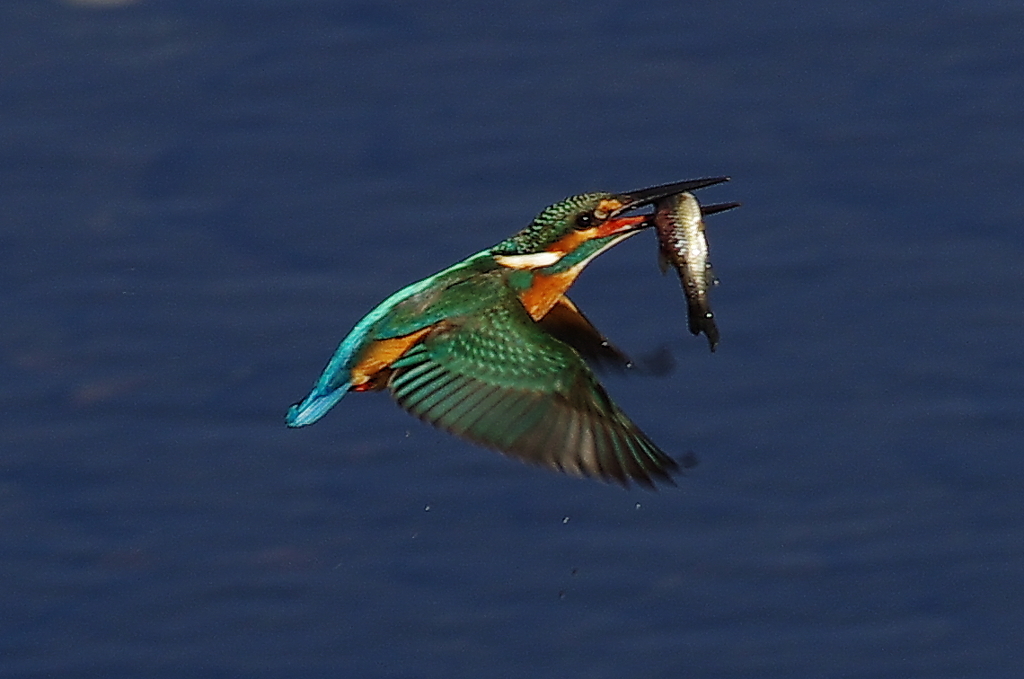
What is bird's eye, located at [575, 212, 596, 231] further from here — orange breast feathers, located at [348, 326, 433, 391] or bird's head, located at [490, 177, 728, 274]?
orange breast feathers, located at [348, 326, 433, 391]

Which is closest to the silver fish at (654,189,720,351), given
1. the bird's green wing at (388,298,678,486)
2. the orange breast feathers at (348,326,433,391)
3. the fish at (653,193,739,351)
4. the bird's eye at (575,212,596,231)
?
the fish at (653,193,739,351)

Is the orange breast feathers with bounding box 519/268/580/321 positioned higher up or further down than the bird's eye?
further down

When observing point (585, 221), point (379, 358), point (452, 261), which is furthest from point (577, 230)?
point (452, 261)

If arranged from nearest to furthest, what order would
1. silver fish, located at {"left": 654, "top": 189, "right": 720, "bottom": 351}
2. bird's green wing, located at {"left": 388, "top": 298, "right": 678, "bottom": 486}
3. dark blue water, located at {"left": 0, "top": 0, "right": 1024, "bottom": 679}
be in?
bird's green wing, located at {"left": 388, "top": 298, "right": 678, "bottom": 486} → silver fish, located at {"left": 654, "top": 189, "right": 720, "bottom": 351} → dark blue water, located at {"left": 0, "top": 0, "right": 1024, "bottom": 679}

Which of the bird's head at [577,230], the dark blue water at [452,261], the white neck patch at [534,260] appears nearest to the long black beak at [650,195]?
the bird's head at [577,230]

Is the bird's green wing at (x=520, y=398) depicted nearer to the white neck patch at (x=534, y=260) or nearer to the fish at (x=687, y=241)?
the white neck patch at (x=534, y=260)

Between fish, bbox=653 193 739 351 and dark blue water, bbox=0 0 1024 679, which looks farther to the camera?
dark blue water, bbox=0 0 1024 679
